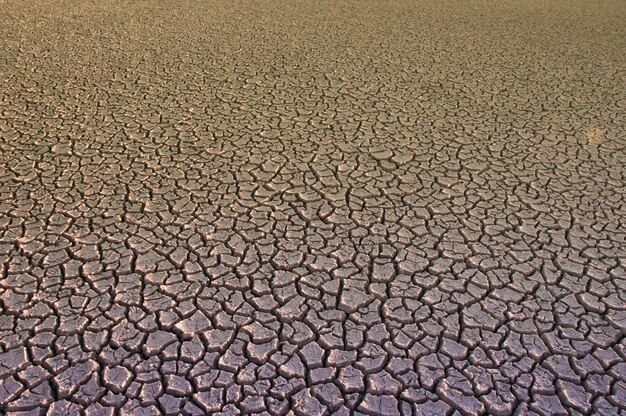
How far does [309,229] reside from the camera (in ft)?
7.24

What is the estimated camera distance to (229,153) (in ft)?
8.91

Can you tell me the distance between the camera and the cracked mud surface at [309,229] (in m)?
1.59

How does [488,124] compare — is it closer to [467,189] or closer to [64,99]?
[467,189]

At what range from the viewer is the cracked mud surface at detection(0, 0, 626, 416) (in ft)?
5.22

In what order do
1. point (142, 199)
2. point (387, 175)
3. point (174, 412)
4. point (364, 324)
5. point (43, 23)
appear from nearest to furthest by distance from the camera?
point (174, 412) < point (364, 324) < point (142, 199) < point (387, 175) < point (43, 23)

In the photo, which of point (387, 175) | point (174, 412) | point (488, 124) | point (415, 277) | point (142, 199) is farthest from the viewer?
point (488, 124)

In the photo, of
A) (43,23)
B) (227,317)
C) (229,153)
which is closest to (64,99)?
(229,153)

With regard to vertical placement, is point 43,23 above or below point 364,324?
above

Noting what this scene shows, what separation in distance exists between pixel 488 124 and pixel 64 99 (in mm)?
2289

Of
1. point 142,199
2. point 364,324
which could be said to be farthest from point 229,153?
point 364,324

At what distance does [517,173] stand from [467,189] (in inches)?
Result: 11.4

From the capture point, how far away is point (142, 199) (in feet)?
7.73

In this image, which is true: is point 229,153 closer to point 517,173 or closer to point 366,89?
point 366,89

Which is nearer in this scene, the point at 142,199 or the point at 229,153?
the point at 142,199
